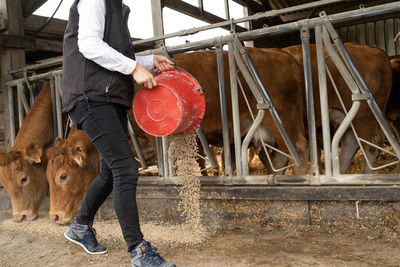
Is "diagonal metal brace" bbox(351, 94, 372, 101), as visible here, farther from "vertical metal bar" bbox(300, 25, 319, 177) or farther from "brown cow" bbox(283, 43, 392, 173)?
"brown cow" bbox(283, 43, 392, 173)

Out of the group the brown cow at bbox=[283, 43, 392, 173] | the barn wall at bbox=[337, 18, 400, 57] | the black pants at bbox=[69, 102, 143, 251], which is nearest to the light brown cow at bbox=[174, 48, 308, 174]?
the brown cow at bbox=[283, 43, 392, 173]

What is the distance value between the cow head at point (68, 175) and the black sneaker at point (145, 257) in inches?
60.8

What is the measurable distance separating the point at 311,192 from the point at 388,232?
58 centimetres

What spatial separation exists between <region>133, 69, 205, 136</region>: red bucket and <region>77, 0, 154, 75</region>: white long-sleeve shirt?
1.17 ft

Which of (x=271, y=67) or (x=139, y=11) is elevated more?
(x=139, y=11)

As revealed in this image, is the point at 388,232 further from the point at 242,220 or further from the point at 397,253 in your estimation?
the point at 242,220

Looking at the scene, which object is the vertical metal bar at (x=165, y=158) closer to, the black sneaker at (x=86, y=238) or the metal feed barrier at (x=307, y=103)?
the metal feed barrier at (x=307, y=103)

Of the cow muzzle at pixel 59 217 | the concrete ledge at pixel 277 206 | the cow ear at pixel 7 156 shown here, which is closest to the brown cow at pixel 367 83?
the concrete ledge at pixel 277 206

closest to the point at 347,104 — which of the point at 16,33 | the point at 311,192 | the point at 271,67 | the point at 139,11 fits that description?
the point at 271,67

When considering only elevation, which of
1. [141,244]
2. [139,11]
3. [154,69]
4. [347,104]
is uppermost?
[139,11]

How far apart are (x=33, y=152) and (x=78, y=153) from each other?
0.88 metres

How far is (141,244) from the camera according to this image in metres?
2.40

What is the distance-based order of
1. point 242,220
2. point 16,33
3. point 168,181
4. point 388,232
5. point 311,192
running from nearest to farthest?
1. point 388,232
2. point 311,192
3. point 242,220
4. point 168,181
5. point 16,33

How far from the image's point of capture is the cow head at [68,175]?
147 inches
